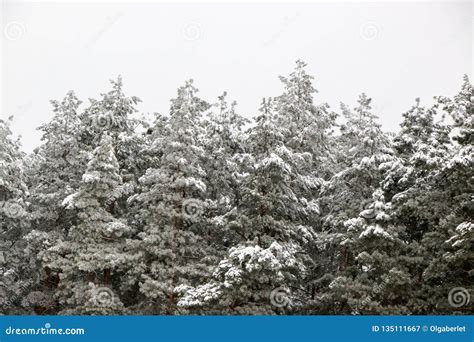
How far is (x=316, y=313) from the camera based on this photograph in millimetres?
23891

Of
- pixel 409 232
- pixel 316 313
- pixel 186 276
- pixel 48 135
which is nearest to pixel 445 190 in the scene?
pixel 409 232

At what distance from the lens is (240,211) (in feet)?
80.4

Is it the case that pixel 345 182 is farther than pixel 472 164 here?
Yes

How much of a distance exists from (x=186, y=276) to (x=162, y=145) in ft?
A: 19.7

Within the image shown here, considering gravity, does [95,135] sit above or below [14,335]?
above

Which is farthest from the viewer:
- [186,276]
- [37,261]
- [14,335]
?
[37,261]

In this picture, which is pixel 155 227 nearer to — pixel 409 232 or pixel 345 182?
pixel 345 182

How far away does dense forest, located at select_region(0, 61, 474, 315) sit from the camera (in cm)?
2197

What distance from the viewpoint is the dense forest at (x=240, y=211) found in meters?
22.0

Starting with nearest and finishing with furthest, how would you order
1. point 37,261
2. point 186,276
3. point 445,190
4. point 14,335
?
1. point 14,335
2. point 445,190
3. point 186,276
4. point 37,261

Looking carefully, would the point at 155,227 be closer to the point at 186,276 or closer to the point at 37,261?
the point at 186,276

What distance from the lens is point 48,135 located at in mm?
28766

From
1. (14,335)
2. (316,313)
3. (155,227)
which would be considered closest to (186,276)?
(155,227)

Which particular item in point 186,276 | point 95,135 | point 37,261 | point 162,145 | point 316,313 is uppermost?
point 95,135
